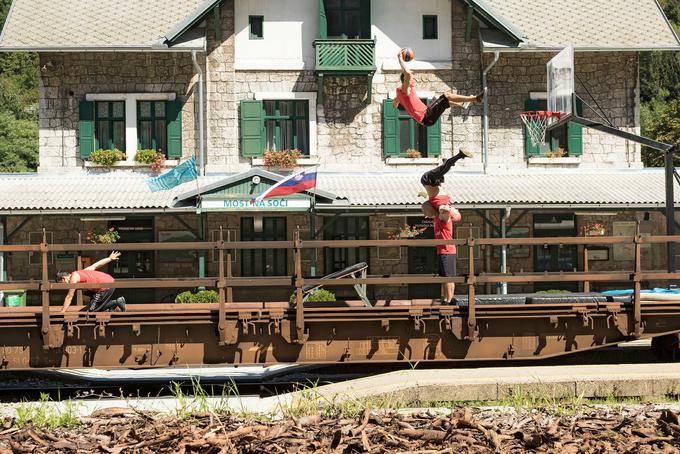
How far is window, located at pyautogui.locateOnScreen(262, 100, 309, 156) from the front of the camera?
24.7m

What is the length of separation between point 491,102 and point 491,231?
11.2ft

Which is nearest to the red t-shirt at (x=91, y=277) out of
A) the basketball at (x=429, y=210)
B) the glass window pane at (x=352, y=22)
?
the basketball at (x=429, y=210)

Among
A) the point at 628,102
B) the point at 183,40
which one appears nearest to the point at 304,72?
the point at 183,40

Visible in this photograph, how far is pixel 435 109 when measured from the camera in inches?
419

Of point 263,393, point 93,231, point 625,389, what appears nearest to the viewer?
point 625,389

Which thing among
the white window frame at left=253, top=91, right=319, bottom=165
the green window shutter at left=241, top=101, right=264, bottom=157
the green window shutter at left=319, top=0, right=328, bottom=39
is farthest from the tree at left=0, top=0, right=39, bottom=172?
the green window shutter at left=319, top=0, right=328, bottom=39

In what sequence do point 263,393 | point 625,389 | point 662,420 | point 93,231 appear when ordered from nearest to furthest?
point 662,420
point 625,389
point 263,393
point 93,231

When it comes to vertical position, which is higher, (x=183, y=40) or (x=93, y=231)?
(x=183, y=40)

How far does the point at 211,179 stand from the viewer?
24.0 m

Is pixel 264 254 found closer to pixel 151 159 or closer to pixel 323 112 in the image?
pixel 151 159

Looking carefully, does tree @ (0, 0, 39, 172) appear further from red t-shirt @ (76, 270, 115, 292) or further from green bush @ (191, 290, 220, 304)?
red t-shirt @ (76, 270, 115, 292)

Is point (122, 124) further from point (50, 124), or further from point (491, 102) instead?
point (491, 102)

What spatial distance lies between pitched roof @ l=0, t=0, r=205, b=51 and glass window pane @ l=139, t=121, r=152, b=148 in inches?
80.7

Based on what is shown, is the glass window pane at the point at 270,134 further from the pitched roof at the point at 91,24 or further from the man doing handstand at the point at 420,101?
the man doing handstand at the point at 420,101
